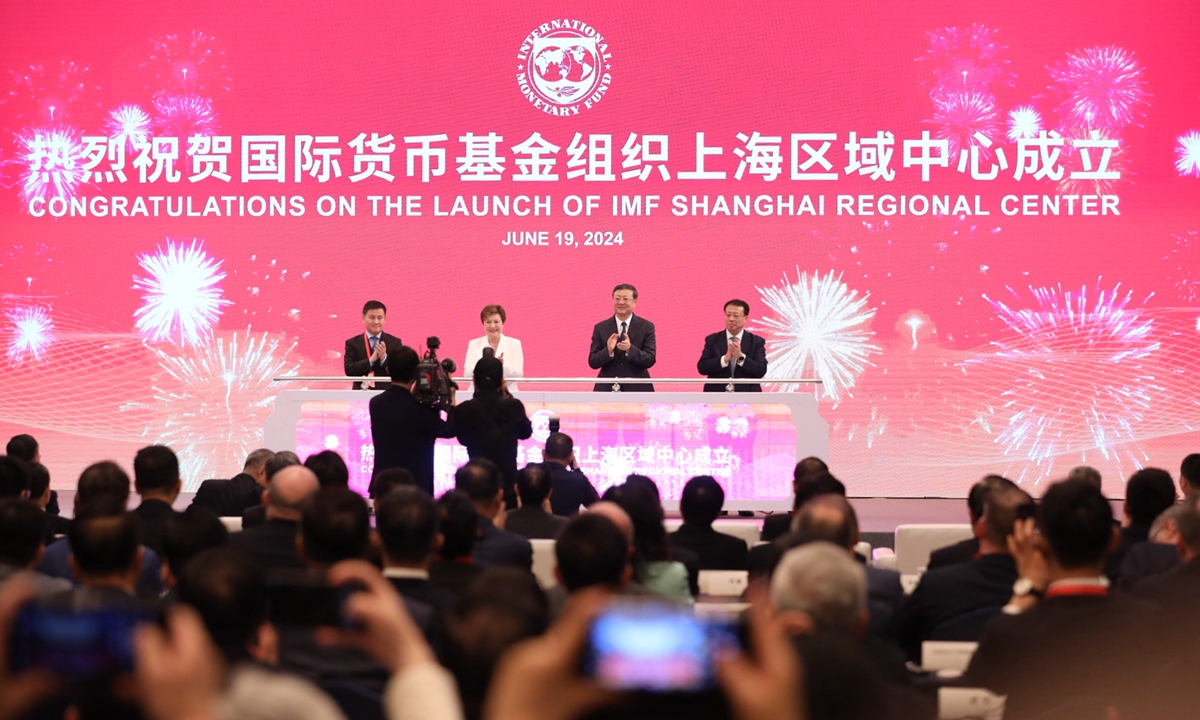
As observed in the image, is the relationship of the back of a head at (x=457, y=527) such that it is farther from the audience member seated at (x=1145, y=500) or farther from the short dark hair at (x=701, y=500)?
the audience member seated at (x=1145, y=500)

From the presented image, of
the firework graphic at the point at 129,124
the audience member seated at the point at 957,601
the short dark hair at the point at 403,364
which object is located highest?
the firework graphic at the point at 129,124

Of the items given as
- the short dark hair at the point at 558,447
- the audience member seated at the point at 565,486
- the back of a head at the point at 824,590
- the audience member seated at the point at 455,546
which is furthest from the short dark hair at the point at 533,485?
the back of a head at the point at 824,590

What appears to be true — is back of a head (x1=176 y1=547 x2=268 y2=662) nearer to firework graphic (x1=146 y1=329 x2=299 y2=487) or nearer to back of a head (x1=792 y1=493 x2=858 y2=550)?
back of a head (x1=792 y1=493 x2=858 y2=550)

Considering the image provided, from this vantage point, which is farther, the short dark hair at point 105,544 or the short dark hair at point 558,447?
the short dark hair at point 558,447

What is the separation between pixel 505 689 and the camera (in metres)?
1.01

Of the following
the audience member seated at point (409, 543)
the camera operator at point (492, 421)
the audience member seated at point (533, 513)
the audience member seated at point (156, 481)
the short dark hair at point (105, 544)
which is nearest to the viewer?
the short dark hair at point (105, 544)

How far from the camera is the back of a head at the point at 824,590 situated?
173 centimetres

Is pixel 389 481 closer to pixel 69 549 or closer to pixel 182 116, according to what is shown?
pixel 69 549

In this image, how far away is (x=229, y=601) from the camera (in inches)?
63.5

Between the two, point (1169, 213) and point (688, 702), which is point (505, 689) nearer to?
point (688, 702)

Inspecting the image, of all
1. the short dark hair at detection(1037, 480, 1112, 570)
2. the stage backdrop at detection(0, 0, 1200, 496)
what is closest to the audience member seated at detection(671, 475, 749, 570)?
the short dark hair at detection(1037, 480, 1112, 570)

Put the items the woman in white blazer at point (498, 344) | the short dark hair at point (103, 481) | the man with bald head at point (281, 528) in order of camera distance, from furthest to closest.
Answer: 1. the woman in white blazer at point (498, 344)
2. the short dark hair at point (103, 481)
3. the man with bald head at point (281, 528)

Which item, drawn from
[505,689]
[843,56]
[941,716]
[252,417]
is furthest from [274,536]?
[843,56]

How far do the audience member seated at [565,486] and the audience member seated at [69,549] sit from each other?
1.68 metres
